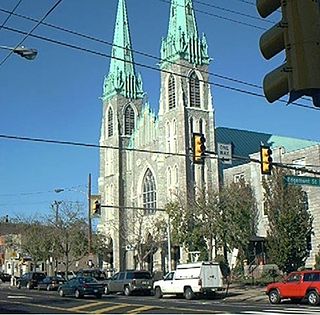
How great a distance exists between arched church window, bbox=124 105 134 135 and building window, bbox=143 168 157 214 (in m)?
11.2

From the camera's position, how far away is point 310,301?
28.8 metres

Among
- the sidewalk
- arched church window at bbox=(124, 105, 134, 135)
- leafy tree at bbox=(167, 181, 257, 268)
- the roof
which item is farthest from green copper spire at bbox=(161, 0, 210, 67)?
the sidewalk

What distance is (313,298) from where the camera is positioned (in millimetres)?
28578

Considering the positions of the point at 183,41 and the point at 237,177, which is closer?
the point at 237,177

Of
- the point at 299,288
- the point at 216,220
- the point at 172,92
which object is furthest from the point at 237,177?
the point at 299,288

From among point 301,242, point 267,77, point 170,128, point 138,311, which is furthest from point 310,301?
point 170,128

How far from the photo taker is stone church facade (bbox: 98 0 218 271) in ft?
255

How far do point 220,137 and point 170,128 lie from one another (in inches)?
310

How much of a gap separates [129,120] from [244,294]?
2351 inches

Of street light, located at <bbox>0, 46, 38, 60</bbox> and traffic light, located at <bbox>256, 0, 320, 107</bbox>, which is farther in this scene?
street light, located at <bbox>0, 46, 38, 60</bbox>

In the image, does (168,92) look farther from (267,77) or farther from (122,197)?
(267,77)

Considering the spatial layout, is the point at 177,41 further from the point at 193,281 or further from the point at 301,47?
the point at 301,47

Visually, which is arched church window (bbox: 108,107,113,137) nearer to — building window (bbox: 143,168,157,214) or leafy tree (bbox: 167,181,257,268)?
building window (bbox: 143,168,157,214)

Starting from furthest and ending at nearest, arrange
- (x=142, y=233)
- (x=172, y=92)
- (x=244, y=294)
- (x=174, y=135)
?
(x=172, y=92), (x=174, y=135), (x=142, y=233), (x=244, y=294)
